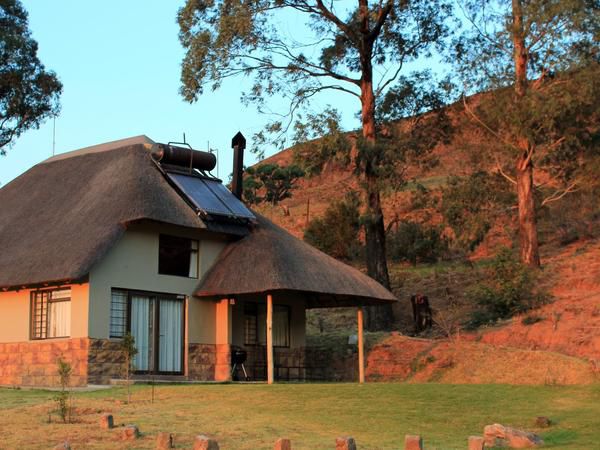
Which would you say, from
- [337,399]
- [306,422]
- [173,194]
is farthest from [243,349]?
[306,422]

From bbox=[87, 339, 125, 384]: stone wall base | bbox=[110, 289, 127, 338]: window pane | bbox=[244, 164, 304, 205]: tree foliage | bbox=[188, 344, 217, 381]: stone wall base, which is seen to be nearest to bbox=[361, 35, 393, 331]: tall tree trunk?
bbox=[188, 344, 217, 381]: stone wall base

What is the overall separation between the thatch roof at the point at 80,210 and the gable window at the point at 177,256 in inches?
35.0

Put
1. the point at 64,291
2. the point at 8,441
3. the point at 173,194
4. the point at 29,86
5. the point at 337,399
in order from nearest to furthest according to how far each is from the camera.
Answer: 1. the point at 8,441
2. the point at 337,399
3. the point at 64,291
4. the point at 173,194
5. the point at 29,86

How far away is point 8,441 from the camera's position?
1285 cm

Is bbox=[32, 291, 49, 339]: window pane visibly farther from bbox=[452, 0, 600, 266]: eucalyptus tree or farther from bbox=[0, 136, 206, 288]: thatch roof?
bbox=[452, 0, 600, 266]: eucalyptus tree

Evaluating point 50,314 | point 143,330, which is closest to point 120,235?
point 143,330

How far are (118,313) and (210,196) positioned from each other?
4140mm

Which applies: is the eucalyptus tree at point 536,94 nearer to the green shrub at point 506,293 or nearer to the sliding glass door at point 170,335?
the green shrub at point 506,293

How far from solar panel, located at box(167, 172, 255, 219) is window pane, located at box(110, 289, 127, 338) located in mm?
2989

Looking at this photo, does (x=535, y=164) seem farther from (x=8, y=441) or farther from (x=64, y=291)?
(x=8, y=441)

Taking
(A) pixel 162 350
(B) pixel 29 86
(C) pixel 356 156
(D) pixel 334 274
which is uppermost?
(B) pixel 29 86

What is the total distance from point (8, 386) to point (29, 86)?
765 inches

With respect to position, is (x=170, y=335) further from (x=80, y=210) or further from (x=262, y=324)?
(x=80, y=210)

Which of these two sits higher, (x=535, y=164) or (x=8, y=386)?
(x=535, y=164)
